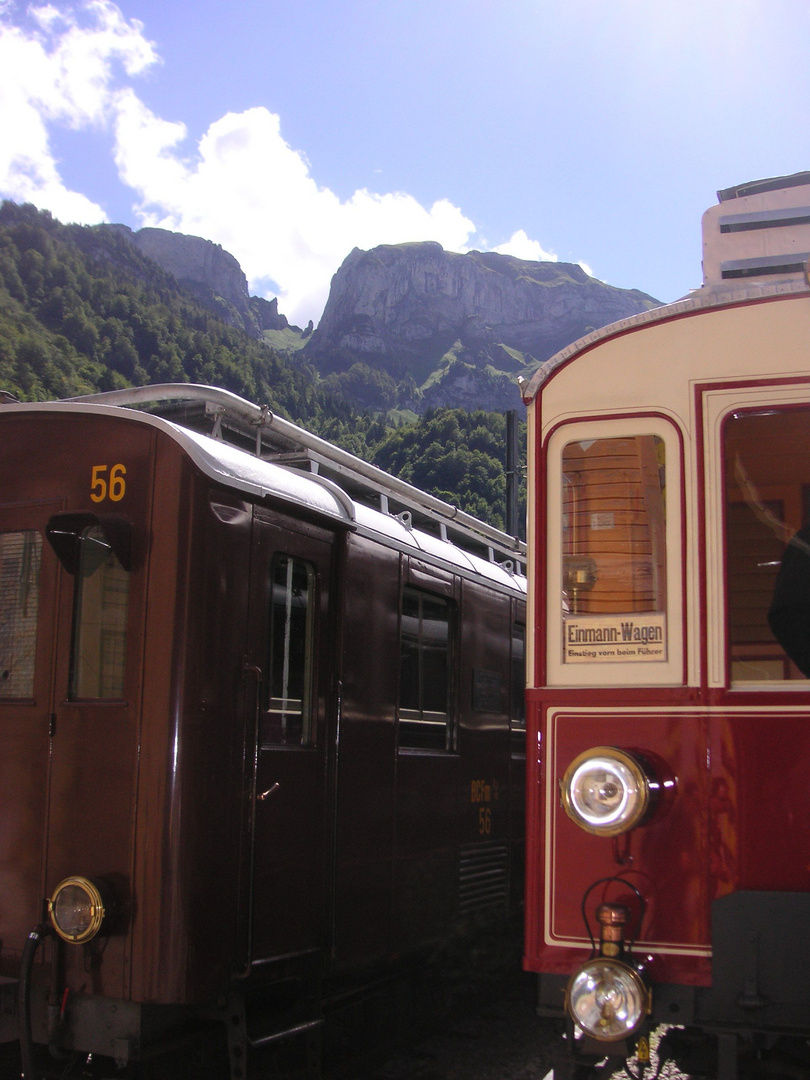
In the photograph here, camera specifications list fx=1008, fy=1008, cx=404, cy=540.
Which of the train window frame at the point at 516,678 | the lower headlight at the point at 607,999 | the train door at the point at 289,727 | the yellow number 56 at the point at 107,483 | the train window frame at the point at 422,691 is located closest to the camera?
the lower headlight at the point at 607,999

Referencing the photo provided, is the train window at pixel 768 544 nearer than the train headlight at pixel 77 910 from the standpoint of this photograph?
Yes

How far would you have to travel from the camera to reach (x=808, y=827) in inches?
119

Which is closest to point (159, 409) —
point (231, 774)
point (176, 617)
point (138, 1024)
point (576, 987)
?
point (176, 617)

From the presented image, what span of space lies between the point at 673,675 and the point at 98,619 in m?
2.38

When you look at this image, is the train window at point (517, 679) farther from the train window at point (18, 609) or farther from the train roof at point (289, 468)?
the train window at point (18, 609)

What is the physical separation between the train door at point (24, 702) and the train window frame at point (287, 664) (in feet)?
3.07

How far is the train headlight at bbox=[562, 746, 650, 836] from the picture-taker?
3.02 m

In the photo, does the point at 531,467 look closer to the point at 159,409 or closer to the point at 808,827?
the point at 808,827

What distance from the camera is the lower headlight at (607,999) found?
287 centimetres

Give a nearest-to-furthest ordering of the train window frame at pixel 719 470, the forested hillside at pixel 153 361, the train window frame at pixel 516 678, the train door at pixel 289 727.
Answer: the train window frame at pixel 719 470 < the train door at pixel 289 727 < the train window frame at pixel 516 678 < the forested hillside at pixel 153 361

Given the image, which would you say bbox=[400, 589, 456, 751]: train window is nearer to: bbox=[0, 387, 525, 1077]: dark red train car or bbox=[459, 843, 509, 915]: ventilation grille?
bbox=[0, 387, 525, 1077]: dark red train car

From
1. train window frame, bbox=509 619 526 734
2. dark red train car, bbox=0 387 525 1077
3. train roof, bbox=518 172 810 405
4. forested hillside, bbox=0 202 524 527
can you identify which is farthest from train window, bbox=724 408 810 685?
forested hillside, bbox=0 202 524 527

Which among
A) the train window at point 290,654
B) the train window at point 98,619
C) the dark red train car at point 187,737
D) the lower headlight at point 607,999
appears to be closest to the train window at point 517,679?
the dark red train car at point 187,737

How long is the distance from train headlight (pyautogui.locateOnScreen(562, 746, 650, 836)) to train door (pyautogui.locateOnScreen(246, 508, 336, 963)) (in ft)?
5.69
